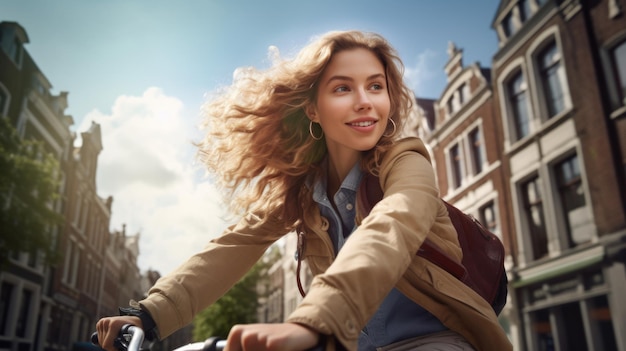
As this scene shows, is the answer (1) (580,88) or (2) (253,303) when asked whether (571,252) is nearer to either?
(1) (580,88)

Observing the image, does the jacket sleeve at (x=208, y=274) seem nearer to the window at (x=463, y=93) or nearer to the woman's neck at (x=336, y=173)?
the woman's neck at (x=336, y=173)

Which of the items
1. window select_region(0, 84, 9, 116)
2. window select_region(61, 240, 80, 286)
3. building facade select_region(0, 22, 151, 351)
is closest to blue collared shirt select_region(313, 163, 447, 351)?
building facade select_region(0, 22, 151, 351)

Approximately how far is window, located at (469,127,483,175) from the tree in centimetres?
1297

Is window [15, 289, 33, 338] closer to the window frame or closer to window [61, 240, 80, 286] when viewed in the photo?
window [61, 240, 80, 286]

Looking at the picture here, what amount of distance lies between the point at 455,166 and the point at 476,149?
156cm

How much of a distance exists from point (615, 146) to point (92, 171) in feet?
97.1

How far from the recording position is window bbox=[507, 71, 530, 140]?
15.7 m

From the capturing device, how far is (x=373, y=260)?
3.37 ft

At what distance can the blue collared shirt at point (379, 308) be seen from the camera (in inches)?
60.1

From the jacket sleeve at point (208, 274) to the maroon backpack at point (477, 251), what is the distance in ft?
1.41

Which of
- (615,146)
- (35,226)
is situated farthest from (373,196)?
(35,226)

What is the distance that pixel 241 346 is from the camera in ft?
2.85

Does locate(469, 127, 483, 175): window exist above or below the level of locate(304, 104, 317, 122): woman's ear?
above

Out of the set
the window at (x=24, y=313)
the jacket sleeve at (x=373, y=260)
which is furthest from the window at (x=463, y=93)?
the window at (x=24, y=313)
